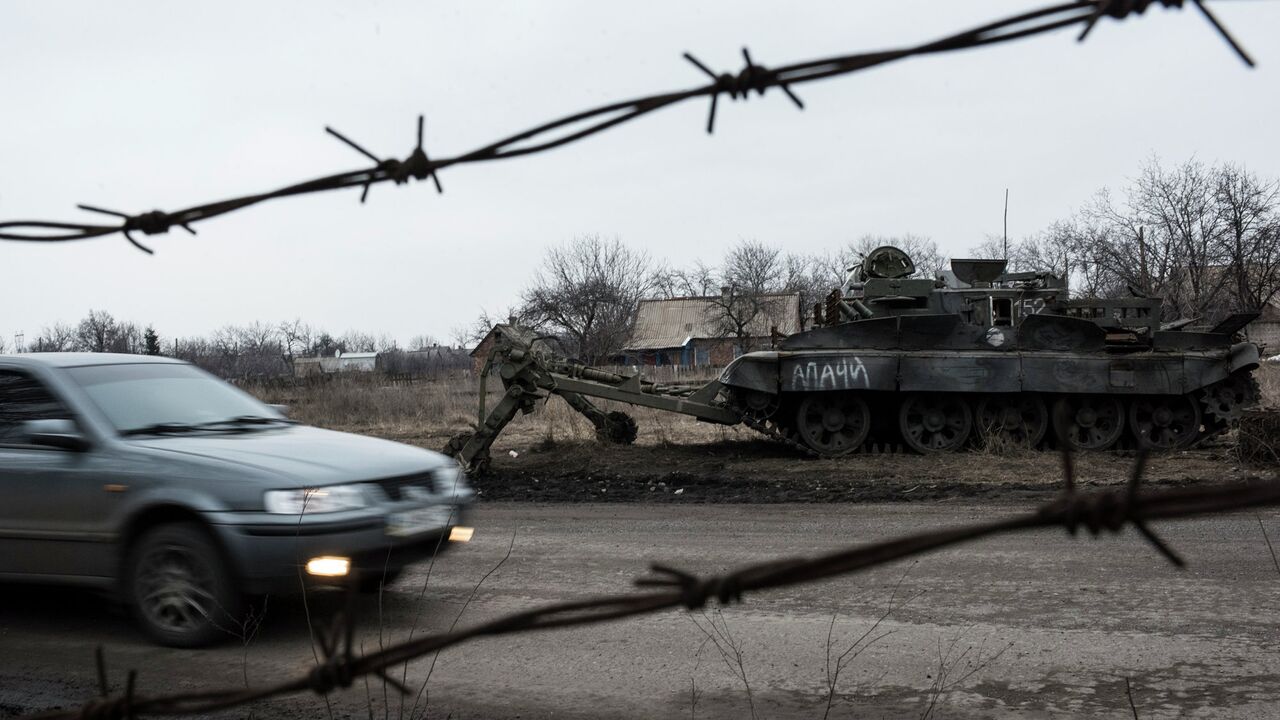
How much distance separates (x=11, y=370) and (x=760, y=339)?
42.1 meters

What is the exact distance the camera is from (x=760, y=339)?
47.1 meters

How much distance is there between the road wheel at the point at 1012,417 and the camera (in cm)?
1445

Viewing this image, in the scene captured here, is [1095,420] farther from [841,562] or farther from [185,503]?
[841,562]

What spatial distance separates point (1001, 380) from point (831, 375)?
2.09 m

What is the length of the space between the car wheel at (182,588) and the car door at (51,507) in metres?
0.22

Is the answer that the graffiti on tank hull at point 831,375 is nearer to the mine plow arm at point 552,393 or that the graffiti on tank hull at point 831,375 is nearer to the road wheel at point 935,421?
the road wheel at point 935,421

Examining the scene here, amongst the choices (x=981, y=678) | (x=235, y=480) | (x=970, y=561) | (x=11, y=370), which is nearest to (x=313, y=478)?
(x=235, y=480)

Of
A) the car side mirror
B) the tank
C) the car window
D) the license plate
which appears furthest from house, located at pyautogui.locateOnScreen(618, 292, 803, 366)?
the car side mirror

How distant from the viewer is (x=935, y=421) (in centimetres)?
1459

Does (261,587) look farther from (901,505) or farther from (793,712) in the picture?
(901,505)

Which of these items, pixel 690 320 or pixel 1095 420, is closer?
pixel 1095 420

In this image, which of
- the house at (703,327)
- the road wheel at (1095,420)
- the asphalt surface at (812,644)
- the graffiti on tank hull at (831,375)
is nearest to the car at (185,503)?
the asphalt surface at (812,644)

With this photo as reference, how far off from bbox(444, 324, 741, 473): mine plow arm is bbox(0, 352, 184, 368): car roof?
22.2 ft

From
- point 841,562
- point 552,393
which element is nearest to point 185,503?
point 841,562
